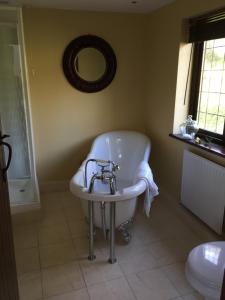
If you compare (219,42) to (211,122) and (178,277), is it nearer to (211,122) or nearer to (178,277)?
(211,122)

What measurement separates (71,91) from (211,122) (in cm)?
171

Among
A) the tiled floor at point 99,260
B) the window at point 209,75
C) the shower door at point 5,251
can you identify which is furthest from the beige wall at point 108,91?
the shower door at point 5,251

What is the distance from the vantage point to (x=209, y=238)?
248 centimetres

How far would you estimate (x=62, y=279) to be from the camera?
2.07 metres

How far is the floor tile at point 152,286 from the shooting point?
1917mm

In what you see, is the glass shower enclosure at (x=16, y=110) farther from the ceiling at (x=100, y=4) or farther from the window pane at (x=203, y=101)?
the window pane at (x=203, y=101)

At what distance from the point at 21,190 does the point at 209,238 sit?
217cm

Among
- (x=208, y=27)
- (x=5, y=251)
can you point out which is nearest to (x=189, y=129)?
(x=208, y=27)

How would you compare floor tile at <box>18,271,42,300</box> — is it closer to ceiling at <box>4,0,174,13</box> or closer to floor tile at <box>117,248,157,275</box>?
floor tile at <box>117,248,157,275</box>

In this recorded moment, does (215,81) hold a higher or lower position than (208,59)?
lower

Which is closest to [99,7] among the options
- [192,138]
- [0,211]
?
[192,138]

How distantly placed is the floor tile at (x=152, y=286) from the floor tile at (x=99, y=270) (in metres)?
0.14

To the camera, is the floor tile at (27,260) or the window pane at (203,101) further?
the window pane at (203,101)

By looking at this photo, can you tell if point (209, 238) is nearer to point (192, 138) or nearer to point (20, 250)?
point (192, 138)
